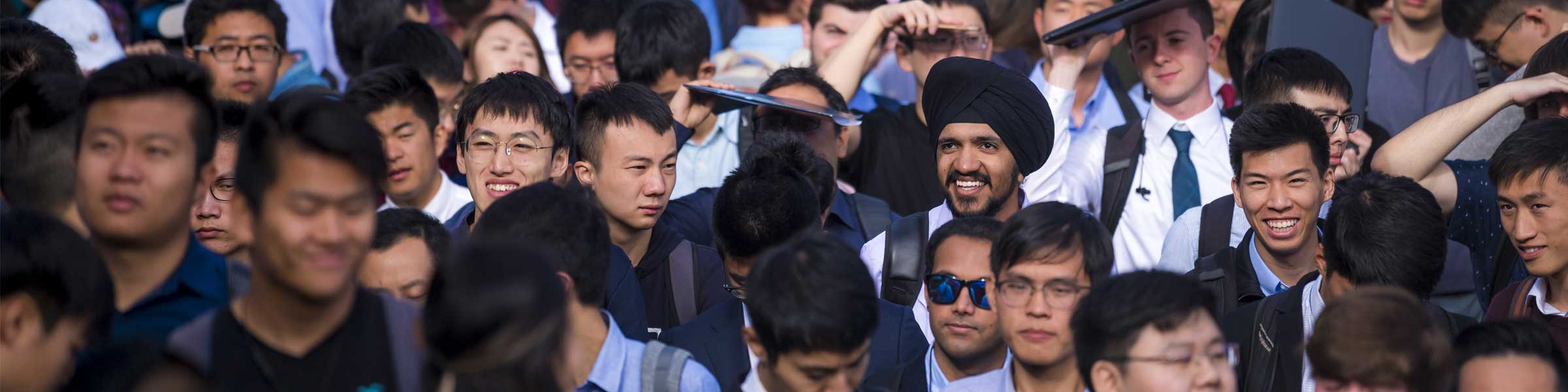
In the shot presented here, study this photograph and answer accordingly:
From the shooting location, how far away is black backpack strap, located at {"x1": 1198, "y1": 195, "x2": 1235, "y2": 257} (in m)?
5.38

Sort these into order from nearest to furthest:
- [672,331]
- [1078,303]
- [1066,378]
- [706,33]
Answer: [1078,303] < [1066,378] < [672,331] < [706,33]

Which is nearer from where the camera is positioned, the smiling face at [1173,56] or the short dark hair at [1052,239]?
the short dark hair at [1052,239]

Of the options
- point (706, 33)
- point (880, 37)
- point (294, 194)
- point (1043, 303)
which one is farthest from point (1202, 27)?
point (294, 194)

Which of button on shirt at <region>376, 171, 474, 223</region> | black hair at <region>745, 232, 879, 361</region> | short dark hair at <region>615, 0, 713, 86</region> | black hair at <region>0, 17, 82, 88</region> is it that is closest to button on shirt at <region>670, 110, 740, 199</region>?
short dark hair at <region>615, 0, 713, 86</region>

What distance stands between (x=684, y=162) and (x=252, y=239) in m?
3.78

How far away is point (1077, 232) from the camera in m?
4.12

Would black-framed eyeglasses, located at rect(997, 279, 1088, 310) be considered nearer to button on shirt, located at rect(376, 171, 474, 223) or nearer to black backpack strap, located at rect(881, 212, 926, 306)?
black backpack strap, located at rect(881, 212, 926, 306)

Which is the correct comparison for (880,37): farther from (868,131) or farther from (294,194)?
(294,194)

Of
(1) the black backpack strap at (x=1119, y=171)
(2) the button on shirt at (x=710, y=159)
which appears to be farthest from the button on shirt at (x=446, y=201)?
(1) the black backpack strap at (x=1119, y=171)

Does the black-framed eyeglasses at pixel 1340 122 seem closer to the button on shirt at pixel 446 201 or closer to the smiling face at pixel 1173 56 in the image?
the smiling face at pixel 1173 56

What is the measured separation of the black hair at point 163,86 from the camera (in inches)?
128

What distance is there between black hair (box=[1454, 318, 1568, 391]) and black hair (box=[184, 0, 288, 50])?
201 inches

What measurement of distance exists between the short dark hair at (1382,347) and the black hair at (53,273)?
260 centimetres

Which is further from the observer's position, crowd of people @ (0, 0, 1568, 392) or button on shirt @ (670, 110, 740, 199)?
button on shirt @ (670, 110, 740, 199)
